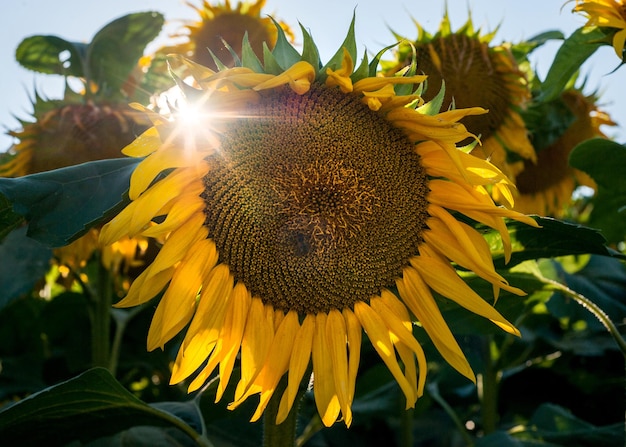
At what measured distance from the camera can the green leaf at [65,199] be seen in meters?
1.35

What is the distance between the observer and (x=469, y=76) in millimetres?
2580

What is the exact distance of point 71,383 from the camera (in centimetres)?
146

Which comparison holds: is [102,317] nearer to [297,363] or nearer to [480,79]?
[297,363]

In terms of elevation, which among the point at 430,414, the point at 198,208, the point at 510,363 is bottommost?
the point at 430,414

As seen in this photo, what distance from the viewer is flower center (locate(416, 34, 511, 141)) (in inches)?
97.6

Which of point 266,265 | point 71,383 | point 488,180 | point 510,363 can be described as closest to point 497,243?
point 488,180

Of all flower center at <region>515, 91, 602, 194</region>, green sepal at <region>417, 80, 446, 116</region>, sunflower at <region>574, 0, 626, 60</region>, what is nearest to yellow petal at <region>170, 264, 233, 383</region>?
green sepal at <region>417, 80, 446, 116</region>

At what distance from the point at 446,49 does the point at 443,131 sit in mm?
1308

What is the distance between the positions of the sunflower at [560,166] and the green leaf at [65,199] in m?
1.78

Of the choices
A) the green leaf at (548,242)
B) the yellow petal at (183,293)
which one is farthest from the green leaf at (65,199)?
the green leaf at (548,242)

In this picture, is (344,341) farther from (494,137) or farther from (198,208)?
(494,137)

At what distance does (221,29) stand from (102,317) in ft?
5.04

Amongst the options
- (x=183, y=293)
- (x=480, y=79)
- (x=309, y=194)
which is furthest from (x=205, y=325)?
(x=480, y=79)

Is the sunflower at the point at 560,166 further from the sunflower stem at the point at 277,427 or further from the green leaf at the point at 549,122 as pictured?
the sunflower stem at the point at 277,427
